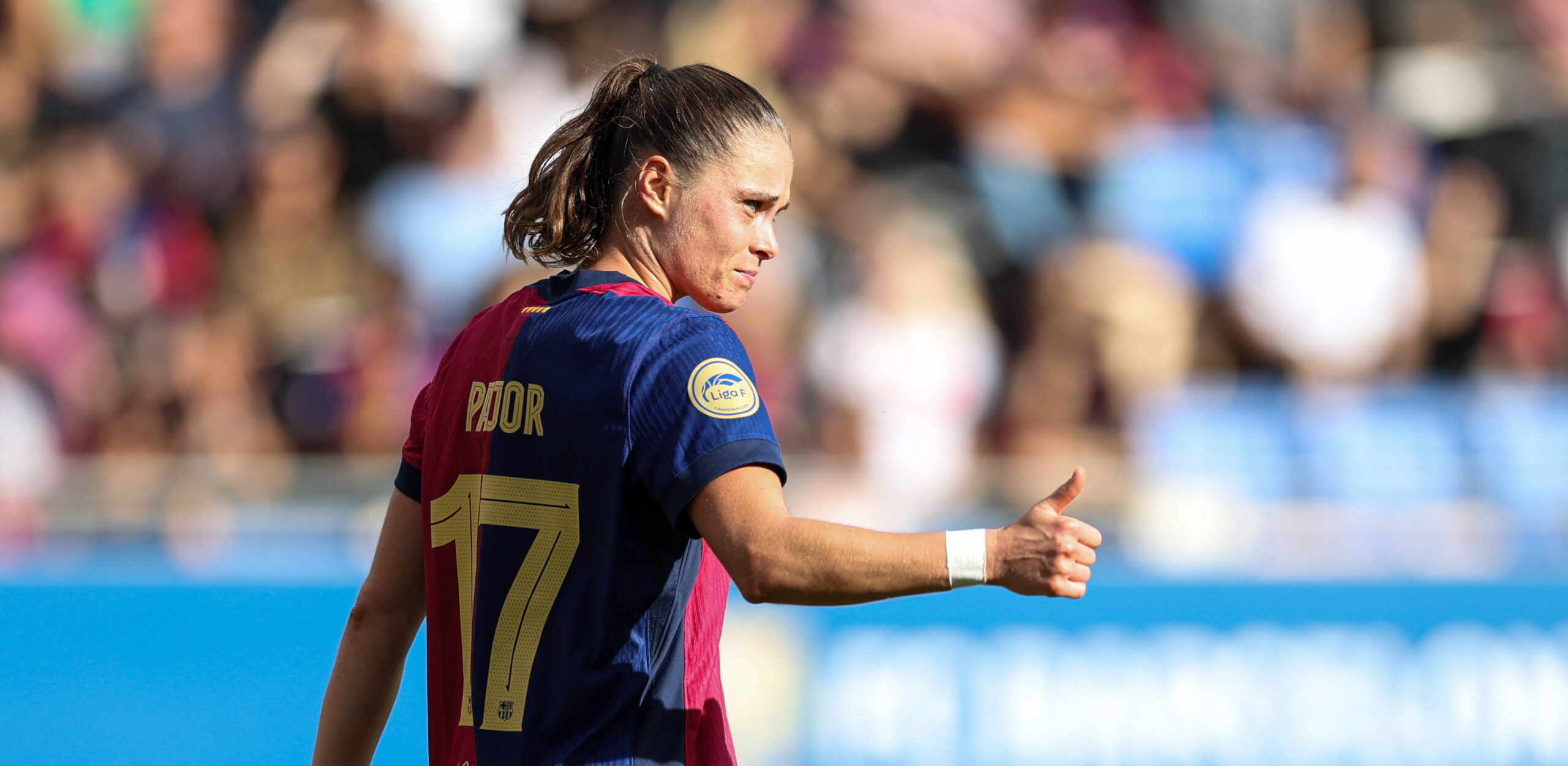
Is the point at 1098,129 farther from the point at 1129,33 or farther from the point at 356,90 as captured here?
the point at 356,90

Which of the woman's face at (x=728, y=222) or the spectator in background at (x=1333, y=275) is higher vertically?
the spectator in background at (x=1333, y=275)

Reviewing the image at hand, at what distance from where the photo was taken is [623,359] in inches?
82.0

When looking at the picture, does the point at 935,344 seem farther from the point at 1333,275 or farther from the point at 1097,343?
the point at 1333,275

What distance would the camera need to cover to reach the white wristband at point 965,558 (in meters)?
1.98

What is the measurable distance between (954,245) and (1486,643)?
2.82 metres

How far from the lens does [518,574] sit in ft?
7.10

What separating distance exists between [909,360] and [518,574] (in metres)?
4.65

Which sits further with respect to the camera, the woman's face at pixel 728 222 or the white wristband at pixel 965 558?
the woman's face at pixel 728 222

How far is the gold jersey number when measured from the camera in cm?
213

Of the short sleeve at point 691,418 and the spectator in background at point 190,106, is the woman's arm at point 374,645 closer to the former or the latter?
the short sleeve at point 691,418

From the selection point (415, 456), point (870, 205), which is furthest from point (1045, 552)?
point (870, 205)

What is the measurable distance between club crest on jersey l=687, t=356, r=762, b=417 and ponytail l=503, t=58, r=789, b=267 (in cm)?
35

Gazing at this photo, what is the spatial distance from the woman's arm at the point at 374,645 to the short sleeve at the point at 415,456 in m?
0.02

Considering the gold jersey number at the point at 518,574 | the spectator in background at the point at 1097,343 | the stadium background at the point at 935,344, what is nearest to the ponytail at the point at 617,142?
the gold jersey number at the point at 518,574
